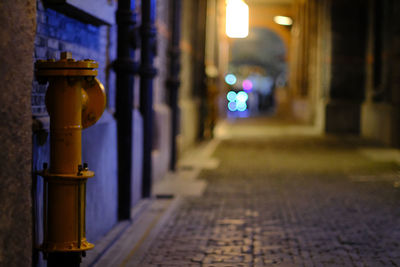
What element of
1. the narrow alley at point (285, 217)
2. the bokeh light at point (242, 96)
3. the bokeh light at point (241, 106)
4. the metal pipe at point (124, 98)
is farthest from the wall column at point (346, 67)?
the bokeh light at point (241, 106)

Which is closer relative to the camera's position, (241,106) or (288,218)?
(288,218)

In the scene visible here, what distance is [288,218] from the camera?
7.63 metres

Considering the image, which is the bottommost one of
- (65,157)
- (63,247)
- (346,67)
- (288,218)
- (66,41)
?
(288,218)

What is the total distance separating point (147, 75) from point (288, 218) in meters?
2.60

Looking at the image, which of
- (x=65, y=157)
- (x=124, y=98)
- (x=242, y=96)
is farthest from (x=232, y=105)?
(x=65, y=157)

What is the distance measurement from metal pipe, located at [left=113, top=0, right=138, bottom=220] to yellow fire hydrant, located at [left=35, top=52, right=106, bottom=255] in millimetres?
2688

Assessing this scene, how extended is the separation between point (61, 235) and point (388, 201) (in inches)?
213

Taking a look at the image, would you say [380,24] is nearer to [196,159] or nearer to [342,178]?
[196,159]

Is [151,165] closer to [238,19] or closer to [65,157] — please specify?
[65,157]

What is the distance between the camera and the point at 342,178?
1090 cm

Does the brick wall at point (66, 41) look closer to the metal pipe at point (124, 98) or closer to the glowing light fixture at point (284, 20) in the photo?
the metal pipe at point (124, 98)

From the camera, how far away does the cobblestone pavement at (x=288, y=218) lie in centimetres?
589

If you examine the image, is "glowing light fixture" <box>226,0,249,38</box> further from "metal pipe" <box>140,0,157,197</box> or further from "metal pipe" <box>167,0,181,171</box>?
"metal pipe" <box>140,0,157,197</box>

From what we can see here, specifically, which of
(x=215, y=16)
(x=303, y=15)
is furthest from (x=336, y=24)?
(x=303, y=15)
